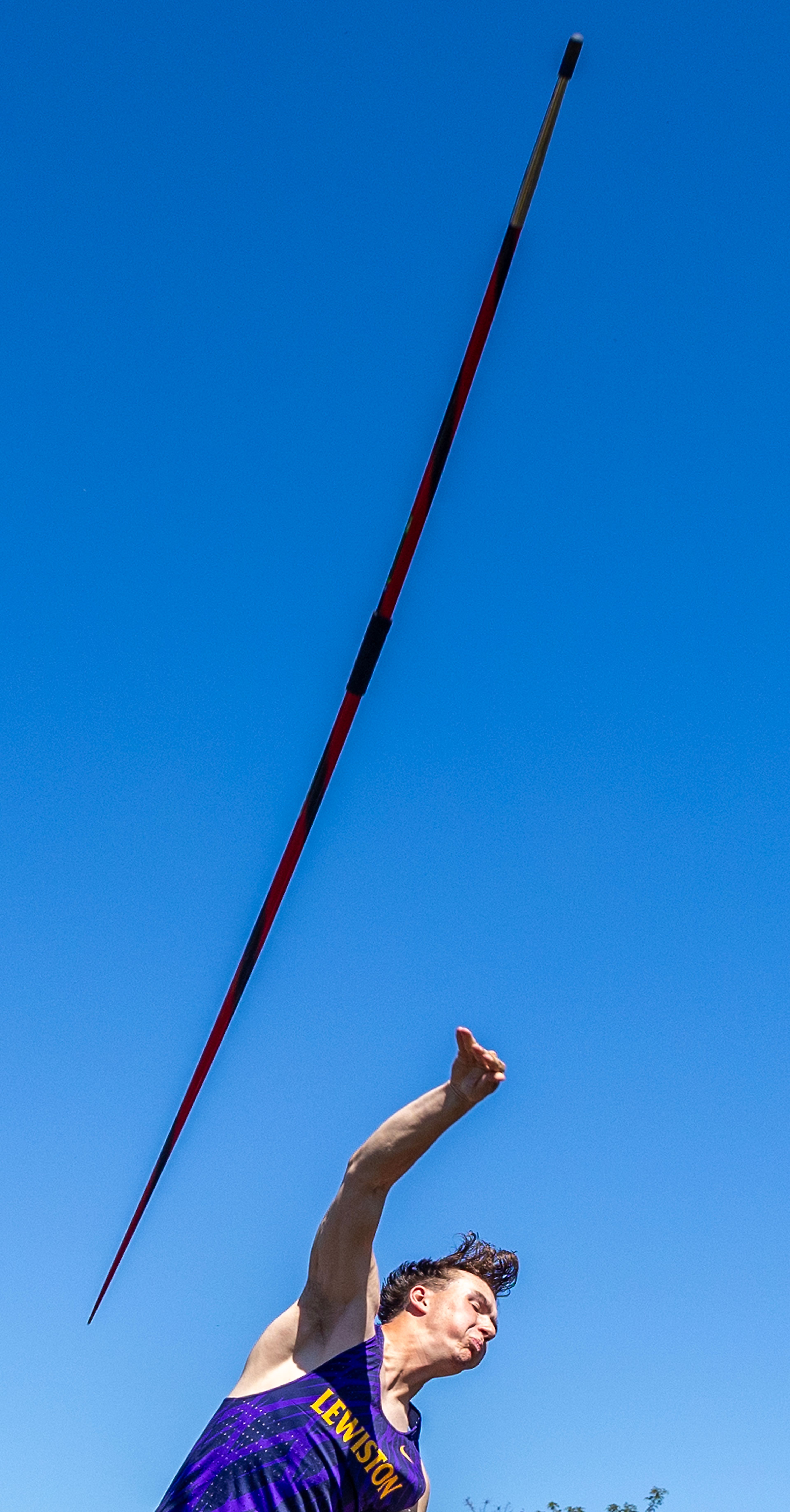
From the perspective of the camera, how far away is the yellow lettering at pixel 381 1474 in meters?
4.39

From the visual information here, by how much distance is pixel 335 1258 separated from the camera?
14.6 ft

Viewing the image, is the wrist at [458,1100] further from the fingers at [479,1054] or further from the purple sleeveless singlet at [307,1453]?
the purple sleeveless singlet at [307,1453]

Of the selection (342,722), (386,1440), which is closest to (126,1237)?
(386,1440)

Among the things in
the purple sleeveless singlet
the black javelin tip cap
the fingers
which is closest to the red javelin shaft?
the black javelin tip cap

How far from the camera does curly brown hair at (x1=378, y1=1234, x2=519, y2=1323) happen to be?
203 inches

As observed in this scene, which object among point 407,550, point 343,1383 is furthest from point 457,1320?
point 407,550

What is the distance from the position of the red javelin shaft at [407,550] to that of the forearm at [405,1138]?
1312 mm

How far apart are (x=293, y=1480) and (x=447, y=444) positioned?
3196mm

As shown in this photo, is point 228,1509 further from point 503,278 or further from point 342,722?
point 503,278

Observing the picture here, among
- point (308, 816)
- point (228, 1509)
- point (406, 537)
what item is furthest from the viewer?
point (228, 1509)

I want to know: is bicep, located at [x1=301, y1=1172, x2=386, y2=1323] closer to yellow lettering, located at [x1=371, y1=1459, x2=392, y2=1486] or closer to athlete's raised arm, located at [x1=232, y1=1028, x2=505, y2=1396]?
athlete's raised arm, located at [x1=232, y1=1028, x2=505, y2=1396]

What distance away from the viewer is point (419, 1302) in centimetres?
505

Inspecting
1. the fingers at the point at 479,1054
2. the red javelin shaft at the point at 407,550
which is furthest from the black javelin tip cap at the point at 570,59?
the fingers at the point at 479,1054

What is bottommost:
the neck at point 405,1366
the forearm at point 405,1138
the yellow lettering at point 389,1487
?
the yellow lettering at point 389,1487
